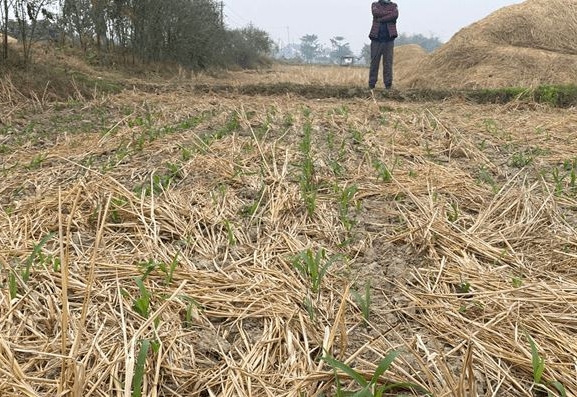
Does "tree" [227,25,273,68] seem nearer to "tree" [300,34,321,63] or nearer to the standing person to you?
the standing person

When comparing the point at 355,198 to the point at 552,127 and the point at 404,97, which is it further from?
the point at 404,97

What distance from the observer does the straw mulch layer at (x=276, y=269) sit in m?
1.26

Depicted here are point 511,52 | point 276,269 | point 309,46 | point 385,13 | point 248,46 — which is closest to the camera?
point 276,269

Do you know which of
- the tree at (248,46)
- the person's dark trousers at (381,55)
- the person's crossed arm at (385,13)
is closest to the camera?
the person's crossed arm at (385,13)

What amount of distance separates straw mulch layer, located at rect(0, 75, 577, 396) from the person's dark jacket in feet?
19.0

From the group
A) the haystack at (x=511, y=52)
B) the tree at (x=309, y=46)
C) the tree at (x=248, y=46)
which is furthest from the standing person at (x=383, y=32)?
the tree at (x=309, y=46)

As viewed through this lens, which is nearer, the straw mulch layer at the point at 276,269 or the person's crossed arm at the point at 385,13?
the straw mulch layer at the point at 276,269

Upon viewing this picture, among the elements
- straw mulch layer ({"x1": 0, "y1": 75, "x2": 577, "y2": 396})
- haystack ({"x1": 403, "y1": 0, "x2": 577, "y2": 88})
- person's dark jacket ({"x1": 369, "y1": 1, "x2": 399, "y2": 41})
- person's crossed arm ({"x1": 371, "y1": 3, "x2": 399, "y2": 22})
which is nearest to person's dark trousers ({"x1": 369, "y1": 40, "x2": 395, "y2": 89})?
person's dark jacket ({"x1": 369, "y1": 1, "x2": 399, "y2": 41})

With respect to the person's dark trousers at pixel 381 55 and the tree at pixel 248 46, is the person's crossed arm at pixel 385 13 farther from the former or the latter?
the tree at pixel 248 46

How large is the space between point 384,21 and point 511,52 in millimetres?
3540

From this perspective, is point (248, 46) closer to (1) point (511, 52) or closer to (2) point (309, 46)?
(1) point (511, 52)

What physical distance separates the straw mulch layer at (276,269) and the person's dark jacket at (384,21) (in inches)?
228

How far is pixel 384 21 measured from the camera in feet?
28.5

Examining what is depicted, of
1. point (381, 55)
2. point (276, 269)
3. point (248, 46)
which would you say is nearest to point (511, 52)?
point (381, 55)
